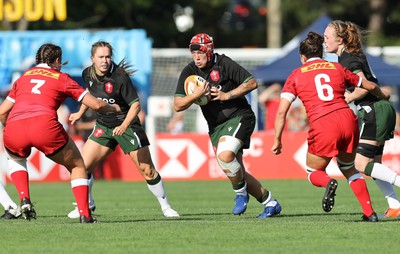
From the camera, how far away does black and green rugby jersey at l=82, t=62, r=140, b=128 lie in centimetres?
1254

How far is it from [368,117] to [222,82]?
170cm

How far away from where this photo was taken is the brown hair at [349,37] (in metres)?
11.8

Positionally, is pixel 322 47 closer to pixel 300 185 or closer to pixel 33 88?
pixel 33 88

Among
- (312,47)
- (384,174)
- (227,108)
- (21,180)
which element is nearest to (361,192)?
(384,174)

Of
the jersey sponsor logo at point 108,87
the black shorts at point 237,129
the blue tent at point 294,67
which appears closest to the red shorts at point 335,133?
the black shorts at point 237,129

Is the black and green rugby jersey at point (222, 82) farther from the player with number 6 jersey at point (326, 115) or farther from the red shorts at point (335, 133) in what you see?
the red shorts at point (335, 133)

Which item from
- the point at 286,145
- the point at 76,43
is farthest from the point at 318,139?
the point at 76,43

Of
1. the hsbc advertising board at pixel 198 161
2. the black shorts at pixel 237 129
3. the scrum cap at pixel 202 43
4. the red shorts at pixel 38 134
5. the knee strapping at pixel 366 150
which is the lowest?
the hsbc advertising board at pixel 198 161

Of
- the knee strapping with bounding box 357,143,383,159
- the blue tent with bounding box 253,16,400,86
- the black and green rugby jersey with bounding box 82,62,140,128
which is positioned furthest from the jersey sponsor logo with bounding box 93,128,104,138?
the blue tent with bounding box 253,16,400,86

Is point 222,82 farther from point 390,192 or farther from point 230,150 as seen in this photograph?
point 390,192

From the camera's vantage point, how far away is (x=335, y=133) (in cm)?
1103

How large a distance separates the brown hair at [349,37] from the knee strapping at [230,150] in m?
1.70

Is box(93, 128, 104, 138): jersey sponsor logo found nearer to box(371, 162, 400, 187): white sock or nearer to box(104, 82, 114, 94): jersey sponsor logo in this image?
box(104, 82, 114, 94): jersey sponsor logo

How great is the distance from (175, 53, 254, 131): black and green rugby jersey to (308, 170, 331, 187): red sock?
1.65 m
